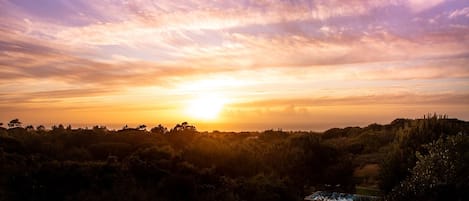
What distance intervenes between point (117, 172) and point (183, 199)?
9.78ft

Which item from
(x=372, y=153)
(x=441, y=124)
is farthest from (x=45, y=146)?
(x=372, y=153)

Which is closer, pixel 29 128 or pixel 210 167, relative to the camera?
pixel 210 167

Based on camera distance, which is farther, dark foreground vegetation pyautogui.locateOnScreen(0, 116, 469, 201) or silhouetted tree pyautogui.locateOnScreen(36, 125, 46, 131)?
silhouetted tree pyautogui.locateOnScreen(36, 125, 46, 131)

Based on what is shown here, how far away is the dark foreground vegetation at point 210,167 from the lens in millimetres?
14461

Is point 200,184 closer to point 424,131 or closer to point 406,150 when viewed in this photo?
point 406,150

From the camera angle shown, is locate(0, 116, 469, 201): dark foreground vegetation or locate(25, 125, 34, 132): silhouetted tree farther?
locate(25, 125, 34, 132): silhouetted tree

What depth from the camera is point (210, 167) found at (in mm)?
24000

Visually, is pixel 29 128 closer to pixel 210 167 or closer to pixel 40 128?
pixel 40 128

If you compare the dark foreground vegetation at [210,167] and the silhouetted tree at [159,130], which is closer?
the dark foreground vegetation at [210,167]

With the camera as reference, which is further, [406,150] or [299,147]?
[299,147]

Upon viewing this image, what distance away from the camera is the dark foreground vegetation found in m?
14.5

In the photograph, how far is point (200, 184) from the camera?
18.1 m

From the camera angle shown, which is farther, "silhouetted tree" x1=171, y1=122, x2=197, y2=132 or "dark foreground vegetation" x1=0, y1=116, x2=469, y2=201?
"silhouetted tree" x1=171, y1=122, x2=197, y2=132

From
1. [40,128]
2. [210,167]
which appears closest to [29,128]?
[40,128]
